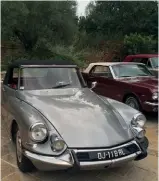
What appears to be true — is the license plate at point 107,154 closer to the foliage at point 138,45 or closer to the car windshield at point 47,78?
the car windshield at point 47,78

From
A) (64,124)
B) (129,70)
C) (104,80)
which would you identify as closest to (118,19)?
(129,70)

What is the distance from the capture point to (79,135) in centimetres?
313

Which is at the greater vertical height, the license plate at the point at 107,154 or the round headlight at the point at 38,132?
the round headlight at the point at 38,132

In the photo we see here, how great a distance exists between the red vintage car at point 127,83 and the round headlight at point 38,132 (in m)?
2.64

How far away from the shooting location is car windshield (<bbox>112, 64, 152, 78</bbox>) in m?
7.07

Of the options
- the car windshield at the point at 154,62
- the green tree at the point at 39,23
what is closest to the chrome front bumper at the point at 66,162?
the car windshield at the point at 154,62

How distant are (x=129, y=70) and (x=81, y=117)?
4.16m

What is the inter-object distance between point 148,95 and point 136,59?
420 cm

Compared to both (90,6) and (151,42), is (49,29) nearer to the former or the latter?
(151,42)

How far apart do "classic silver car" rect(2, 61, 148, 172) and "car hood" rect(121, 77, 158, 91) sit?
2.20m

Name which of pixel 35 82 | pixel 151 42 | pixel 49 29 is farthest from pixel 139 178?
pixel 151 42

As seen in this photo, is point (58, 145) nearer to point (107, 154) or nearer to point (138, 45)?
point (107, 154)

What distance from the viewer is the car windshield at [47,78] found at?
4.32 m

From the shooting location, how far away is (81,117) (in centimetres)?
346
